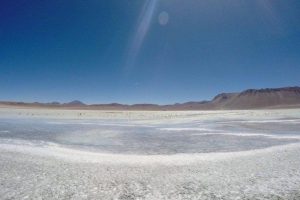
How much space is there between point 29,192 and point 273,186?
22.1 feet

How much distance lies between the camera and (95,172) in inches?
440

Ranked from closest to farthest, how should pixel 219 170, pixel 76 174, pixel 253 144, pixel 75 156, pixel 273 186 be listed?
1. pixel 273 186
2. pixel 76 174
3. pixel 219 170
4. pixel 75 156
5. pixel 253 144

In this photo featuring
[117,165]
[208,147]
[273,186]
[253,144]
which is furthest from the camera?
[253,144]

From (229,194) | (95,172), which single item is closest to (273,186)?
(229,194)

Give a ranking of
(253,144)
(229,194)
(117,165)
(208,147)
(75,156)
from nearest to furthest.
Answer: (229,194) → (117,165) → (75,156) → (208,147) → (253,144)

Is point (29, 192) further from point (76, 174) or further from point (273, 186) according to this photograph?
point (273, 186)

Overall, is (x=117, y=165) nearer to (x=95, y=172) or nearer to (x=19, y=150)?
(x=95, y=172)

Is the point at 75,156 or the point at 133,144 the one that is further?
the point at 133,144

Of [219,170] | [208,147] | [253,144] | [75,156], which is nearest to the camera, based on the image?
[219,170]

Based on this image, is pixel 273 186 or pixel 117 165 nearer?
pixel 273 186

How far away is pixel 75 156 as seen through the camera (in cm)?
1465

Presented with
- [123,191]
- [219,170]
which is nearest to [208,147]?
[219,170]

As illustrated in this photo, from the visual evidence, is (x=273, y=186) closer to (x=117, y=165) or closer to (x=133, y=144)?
(x=117, y=165)

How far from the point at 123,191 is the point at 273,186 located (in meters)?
4.28
